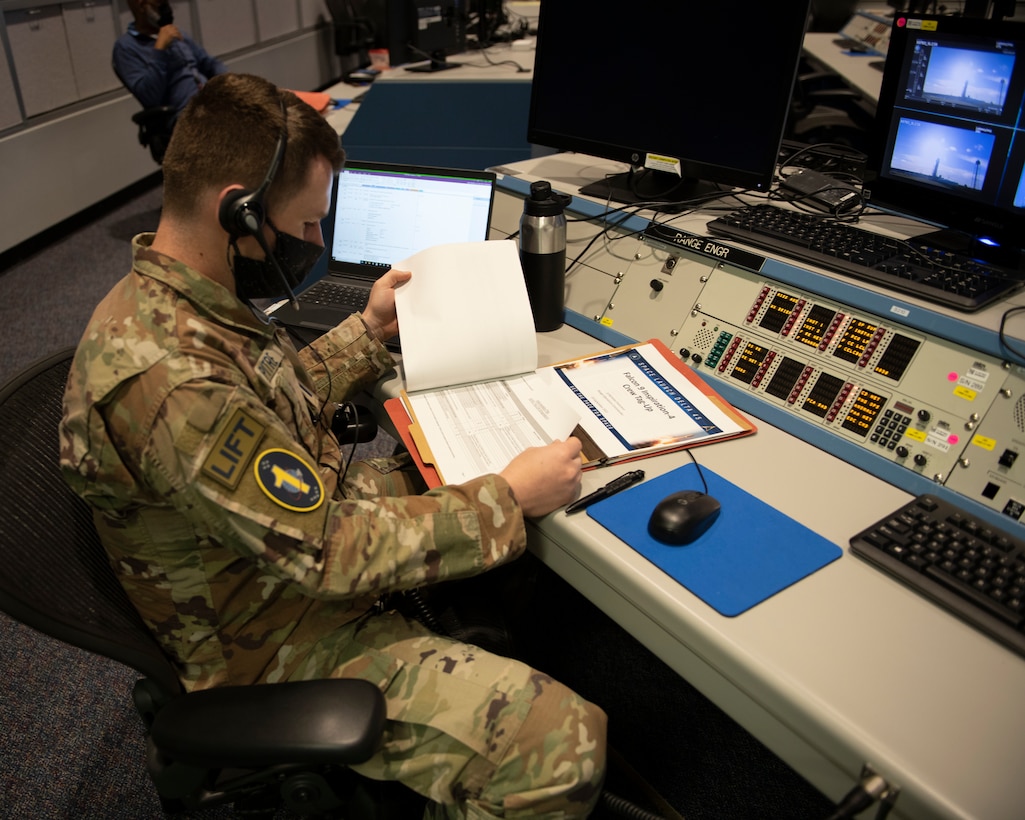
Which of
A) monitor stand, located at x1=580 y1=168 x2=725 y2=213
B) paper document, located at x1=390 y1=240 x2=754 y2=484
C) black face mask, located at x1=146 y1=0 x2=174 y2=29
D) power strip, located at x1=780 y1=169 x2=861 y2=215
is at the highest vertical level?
black face mask, located at x1=146 y1=0 x2=174 y2=29

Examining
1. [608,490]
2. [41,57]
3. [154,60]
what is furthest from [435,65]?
[608,490]

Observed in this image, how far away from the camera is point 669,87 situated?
1.40 meters

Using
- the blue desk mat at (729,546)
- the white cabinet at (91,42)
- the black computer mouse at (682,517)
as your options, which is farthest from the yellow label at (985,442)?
the white cabinet at (91,42)

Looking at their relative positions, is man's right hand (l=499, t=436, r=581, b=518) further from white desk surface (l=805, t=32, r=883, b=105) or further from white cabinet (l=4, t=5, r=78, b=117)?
white cabinet (l=4, t=5, r=78, b=117)

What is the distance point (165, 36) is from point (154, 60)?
122mm

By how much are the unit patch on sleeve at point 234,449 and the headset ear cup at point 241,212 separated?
0.71ft

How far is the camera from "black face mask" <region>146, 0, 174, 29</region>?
133 inches

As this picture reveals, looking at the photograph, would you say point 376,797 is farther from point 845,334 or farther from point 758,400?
point 845,334

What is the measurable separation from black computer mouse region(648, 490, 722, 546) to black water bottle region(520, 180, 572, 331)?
0.55m

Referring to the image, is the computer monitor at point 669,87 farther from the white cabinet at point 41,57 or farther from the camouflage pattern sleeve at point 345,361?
the white cabinet at point 41,57

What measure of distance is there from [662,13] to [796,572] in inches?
40.9

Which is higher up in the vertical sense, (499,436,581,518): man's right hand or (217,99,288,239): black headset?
(217,99,288,239): black headset

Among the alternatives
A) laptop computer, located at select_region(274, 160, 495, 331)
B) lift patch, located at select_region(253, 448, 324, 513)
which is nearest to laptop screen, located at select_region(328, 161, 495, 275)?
laptop computer, located at select_region(274, 160, 495, 331)

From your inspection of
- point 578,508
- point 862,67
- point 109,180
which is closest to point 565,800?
point 578,508
